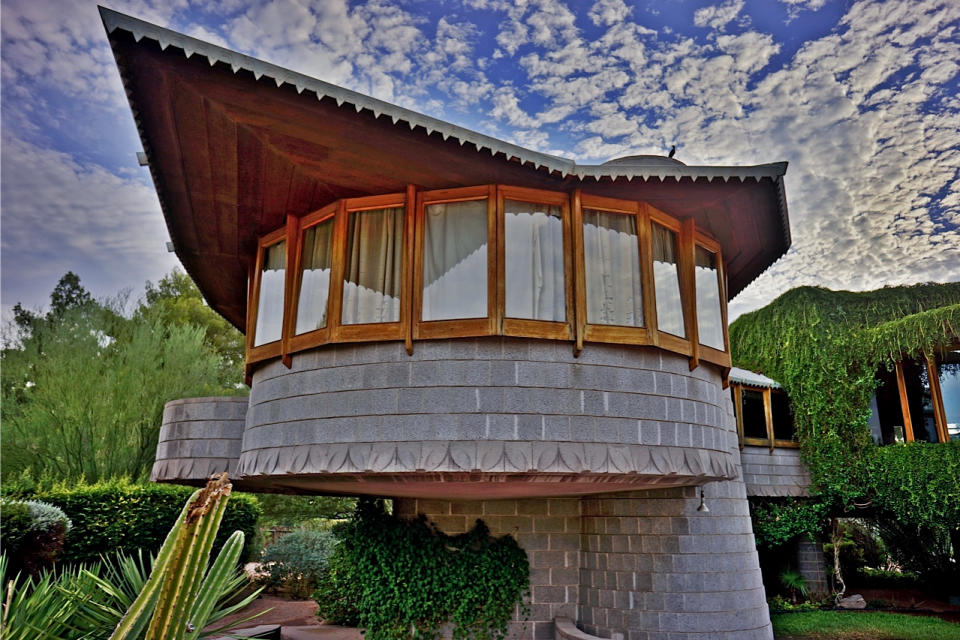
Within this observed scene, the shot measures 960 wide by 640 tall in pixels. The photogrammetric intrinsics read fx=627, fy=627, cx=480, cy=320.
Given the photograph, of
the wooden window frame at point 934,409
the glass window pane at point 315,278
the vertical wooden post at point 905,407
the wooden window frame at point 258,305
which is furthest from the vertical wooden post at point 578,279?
the vertical wooden post at point 905,407

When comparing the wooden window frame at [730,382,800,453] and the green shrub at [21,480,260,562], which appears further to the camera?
the wooden window frame at [730,382,800,453]

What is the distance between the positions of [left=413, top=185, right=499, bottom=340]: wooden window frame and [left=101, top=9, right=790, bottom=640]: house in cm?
2

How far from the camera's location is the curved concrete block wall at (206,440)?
299 inches

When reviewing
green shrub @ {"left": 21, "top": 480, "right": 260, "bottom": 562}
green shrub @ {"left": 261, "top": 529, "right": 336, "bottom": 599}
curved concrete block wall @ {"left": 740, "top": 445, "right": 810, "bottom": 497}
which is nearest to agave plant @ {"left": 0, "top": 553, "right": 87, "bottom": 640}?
green shrub @ {"left": 21, "top": 480, "right": 260, "bottom": 562}

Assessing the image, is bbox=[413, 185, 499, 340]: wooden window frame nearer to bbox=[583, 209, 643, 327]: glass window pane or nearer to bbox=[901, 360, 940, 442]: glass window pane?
bbox=[583, 209, 643, 327]: glass window pane

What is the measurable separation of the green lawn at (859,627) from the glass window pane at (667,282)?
6.47 metres

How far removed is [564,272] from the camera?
20.0ft

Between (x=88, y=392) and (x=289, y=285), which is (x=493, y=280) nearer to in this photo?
(x=289, y=285)

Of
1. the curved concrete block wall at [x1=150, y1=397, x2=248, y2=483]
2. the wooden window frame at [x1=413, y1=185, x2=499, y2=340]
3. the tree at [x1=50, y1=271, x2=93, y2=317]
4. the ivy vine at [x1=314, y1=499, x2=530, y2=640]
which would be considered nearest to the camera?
the wooden window frame at [x1=413, y1=185, x2=499, y2=340]

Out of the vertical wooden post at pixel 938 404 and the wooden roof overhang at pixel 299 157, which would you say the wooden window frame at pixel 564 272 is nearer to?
the wooden roof overhang at pixel 299 157

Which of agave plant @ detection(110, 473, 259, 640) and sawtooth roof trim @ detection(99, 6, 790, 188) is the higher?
sawtooth roof trim @ detection(99, 6, 790, 188)

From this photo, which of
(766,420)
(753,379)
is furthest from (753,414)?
(753,379)

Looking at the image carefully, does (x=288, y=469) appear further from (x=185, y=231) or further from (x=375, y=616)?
(x=185, y=231)

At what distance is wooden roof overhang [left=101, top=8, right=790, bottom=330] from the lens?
16.7 feet
